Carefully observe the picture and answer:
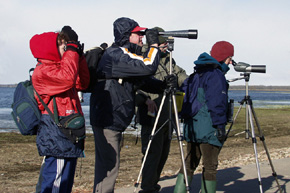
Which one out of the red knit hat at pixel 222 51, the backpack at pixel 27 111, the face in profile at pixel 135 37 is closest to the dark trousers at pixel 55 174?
the backpack at pixel 27 111

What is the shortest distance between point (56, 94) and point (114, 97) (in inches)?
26.5

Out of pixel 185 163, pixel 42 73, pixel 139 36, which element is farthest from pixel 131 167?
pixel 42 73

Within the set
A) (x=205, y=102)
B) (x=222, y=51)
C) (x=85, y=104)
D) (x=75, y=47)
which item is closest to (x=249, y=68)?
(x=222, y=51)

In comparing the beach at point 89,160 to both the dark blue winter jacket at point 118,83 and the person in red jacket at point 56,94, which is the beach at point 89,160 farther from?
the person in red jacket at point 56,94

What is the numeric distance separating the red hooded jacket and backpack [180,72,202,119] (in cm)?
151

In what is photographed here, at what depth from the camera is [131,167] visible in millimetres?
8984

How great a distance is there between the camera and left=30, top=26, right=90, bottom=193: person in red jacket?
3.41 m

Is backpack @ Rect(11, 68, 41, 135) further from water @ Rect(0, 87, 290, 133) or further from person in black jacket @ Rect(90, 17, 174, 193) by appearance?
water @ Rect(0, 87, 290, 133)

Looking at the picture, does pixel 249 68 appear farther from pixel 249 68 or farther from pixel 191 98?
pixel 191 98

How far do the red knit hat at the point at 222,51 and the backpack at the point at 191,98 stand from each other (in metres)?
0.40

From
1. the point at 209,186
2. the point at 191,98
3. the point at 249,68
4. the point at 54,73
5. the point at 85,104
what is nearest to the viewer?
the point at 54,73

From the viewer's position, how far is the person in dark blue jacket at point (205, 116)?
4312 millimetres

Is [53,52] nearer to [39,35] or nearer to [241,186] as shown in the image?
[39,35]

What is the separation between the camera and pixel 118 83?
3971mm
